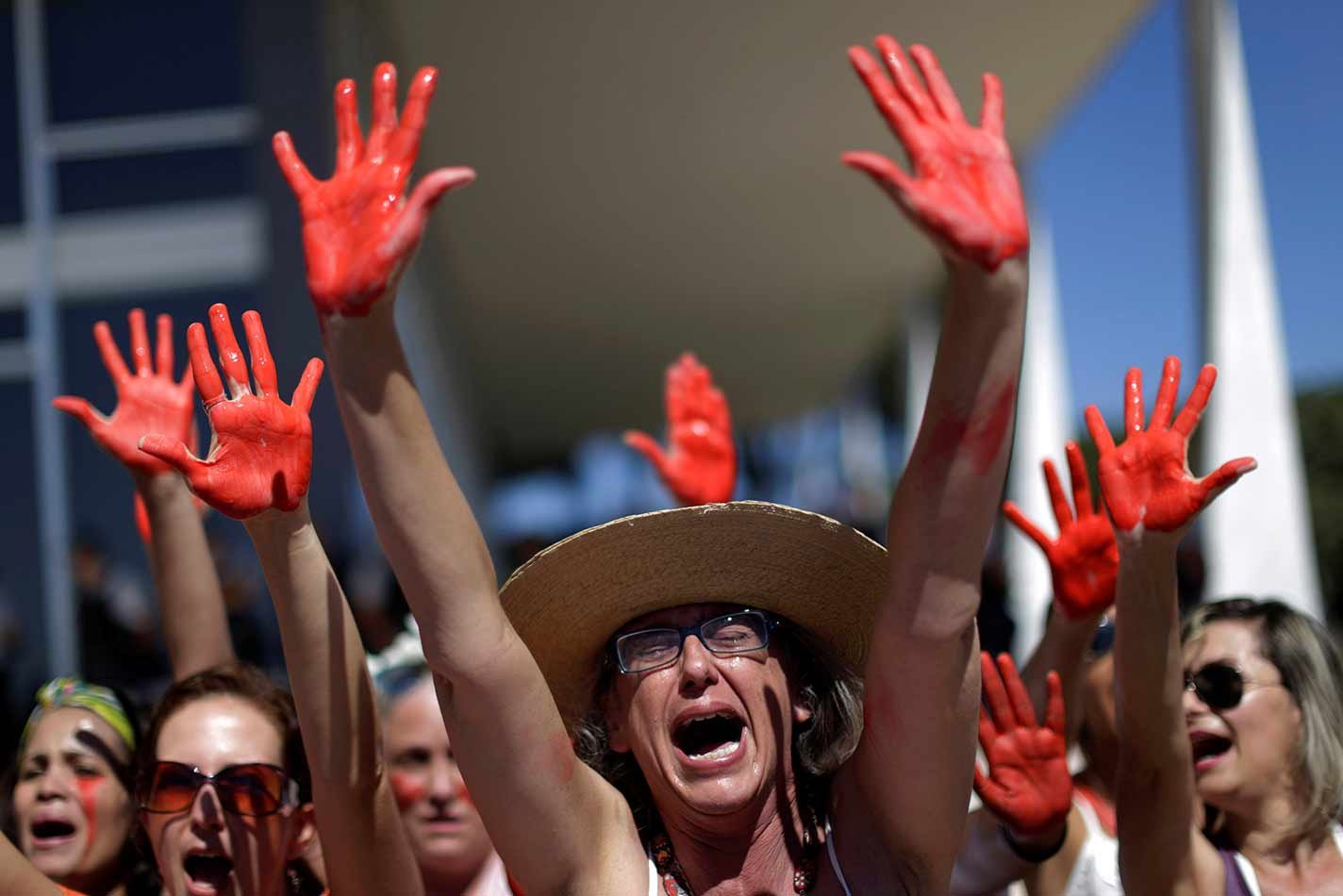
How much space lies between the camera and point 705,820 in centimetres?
213

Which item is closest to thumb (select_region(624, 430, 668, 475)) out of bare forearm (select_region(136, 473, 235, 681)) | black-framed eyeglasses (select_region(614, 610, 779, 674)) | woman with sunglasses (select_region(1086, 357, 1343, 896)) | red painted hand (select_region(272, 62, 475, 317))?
bare forearm (select_region(136, 473, 235, 681))

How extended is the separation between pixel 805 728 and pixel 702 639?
0.25m

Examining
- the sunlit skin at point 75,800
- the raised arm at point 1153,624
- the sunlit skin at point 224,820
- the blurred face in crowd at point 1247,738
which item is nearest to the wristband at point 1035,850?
the raised arm at point 1153,624

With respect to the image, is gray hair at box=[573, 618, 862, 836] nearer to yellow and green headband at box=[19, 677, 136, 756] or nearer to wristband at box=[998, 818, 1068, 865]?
wristband at box=[998, 818, 1068, 865]

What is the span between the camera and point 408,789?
320 centimetres

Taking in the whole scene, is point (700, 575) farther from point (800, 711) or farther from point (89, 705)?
point (89, 705)

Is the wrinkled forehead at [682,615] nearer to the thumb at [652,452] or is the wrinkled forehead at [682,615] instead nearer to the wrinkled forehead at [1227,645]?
the wrinkled forehead at [1227,645]

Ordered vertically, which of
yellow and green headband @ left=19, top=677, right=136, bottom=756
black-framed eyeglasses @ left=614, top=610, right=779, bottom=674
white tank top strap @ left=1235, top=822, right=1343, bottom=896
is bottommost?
white tank top strap @ left=1235, top=822, right=1343, bottom=896

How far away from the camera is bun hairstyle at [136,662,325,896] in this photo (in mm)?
2619

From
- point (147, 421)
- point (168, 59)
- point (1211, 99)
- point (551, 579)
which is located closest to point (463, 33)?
point (168, 59)

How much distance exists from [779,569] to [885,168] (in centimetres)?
81

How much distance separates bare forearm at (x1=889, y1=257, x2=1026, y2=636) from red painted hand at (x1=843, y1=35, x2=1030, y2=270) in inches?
2.0

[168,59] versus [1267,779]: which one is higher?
[168,59]

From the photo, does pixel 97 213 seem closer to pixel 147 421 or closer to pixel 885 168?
pixel 147 421
